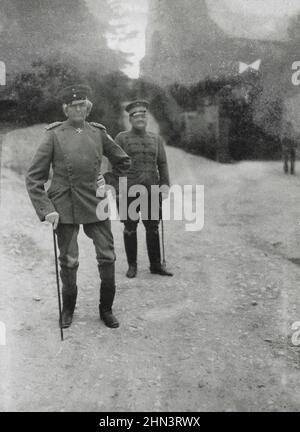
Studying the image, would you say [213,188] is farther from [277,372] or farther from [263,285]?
[277,372]

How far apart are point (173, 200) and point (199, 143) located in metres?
1.31

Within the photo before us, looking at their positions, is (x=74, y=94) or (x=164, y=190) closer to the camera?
(x=74, y=94)

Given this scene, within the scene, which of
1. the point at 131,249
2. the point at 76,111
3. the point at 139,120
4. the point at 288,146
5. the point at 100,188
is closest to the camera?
the point at 76,111

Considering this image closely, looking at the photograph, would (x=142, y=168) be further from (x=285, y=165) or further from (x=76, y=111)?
(x=285, y=165)

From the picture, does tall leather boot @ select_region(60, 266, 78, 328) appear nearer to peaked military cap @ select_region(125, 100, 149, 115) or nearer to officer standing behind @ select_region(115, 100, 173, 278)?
officer standing behind @ select_region(115, 100, 173, 278)

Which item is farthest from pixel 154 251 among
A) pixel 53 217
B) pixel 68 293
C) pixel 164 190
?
pixel 53 217

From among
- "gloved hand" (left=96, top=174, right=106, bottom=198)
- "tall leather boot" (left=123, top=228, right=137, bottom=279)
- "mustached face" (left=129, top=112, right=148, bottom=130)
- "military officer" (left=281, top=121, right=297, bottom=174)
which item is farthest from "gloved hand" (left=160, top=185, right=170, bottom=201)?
"military officer" (left=281, top=121, right=297, bottom=174)

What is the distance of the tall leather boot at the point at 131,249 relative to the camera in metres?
5.27

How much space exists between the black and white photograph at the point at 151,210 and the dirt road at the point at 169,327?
0.6 inches

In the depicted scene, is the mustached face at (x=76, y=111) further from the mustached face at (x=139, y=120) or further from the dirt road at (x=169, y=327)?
the dirt road at (x=169, y=327)

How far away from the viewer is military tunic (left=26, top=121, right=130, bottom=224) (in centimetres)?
372

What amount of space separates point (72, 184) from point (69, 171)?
0.36 feet

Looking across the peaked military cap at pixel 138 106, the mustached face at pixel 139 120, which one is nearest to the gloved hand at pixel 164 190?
the mustached face at pixel 139 120

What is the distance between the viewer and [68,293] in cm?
399
